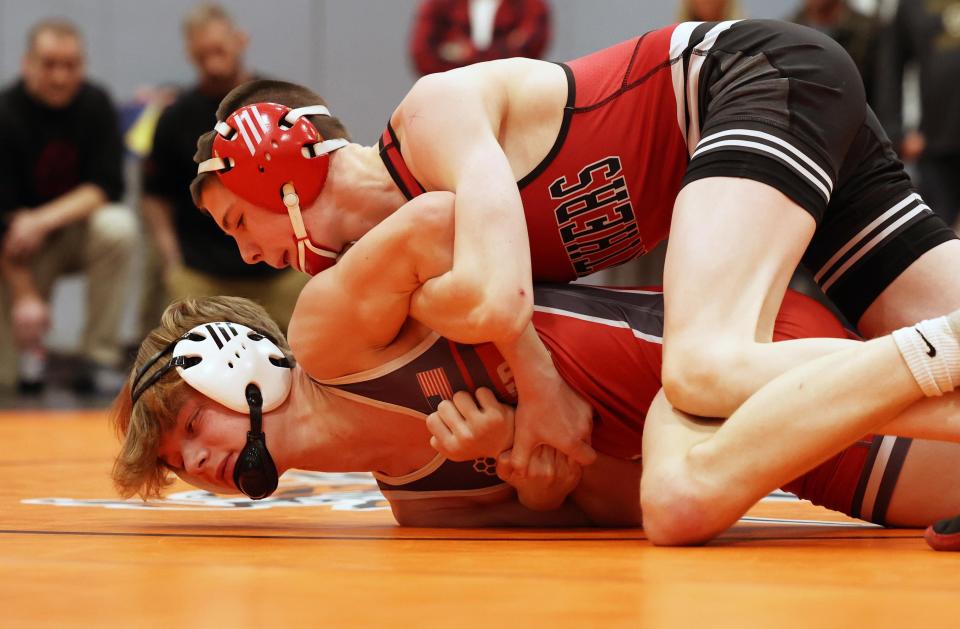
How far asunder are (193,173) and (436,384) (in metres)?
5.54

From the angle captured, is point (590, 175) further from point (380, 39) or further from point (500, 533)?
point (380, 39)

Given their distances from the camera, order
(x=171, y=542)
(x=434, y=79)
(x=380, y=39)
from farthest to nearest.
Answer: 1. (x=380, y=39)
2. (x=434, y=79)
3. (x=171, y=542)

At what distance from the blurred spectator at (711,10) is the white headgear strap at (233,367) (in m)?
3.72

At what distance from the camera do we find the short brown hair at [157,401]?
290cm

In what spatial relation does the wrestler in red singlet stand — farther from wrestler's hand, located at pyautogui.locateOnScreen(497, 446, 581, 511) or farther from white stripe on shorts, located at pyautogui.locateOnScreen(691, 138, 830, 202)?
white stripe on shorts, located at pyautogui.locateOnScreen(691, 138, 830, 202)

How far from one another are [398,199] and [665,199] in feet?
1.91

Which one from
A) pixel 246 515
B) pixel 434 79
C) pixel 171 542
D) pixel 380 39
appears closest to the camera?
pixel 171 542

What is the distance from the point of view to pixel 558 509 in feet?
9.57

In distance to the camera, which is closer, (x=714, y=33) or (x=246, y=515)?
(x=714, y=33)

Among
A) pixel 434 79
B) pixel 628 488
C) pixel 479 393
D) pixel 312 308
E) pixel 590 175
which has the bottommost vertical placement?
pixel 628 488

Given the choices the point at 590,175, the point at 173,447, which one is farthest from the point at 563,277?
the point at 173,447

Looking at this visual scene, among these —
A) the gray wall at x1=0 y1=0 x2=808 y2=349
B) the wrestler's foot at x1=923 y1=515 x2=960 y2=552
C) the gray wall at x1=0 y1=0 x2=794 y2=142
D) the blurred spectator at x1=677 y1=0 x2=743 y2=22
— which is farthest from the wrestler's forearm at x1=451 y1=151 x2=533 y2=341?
the gray wall at x1=0 y1=0 x2=794 y2=142

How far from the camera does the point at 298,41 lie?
33.2ft

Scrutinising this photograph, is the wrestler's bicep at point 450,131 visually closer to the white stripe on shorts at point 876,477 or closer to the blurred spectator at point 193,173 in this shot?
the white stripe on shorts at point 876,477
